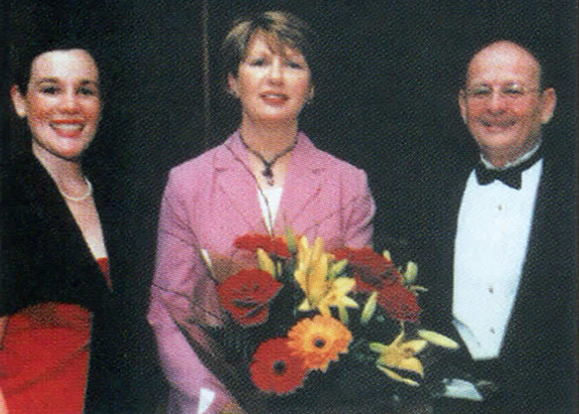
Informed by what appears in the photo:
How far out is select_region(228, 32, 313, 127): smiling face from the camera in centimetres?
220

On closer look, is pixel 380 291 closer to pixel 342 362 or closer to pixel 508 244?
pixel 342 362

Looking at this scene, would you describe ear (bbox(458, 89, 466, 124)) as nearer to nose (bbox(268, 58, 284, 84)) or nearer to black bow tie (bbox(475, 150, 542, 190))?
black bow tie (bbox(475, 150, 542, 190))

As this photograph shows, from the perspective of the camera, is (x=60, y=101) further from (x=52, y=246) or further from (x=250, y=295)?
(x=250, y=295)

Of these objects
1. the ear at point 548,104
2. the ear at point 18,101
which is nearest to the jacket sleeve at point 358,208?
the ear at point 548,104

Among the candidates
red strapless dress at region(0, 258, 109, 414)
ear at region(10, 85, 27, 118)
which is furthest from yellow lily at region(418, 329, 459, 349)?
ear at region(10, 85, 27, 118)

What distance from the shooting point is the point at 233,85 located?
2.24m

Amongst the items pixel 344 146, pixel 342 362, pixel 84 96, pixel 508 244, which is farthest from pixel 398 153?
pixel 84 96

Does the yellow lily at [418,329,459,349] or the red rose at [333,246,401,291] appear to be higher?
the red rose at [333,246,401,291]

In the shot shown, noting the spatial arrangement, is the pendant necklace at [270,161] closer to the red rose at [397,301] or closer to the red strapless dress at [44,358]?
the red rose at [397,301]

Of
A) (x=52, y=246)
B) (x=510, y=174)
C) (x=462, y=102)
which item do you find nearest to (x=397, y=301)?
(x=510, y=174)

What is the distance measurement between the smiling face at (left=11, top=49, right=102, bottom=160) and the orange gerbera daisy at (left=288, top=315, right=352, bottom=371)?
2.75 feet

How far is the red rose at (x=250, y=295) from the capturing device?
→ 70.8 inches

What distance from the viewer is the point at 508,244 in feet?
7.31

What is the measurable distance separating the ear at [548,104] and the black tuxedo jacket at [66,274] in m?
1.18
